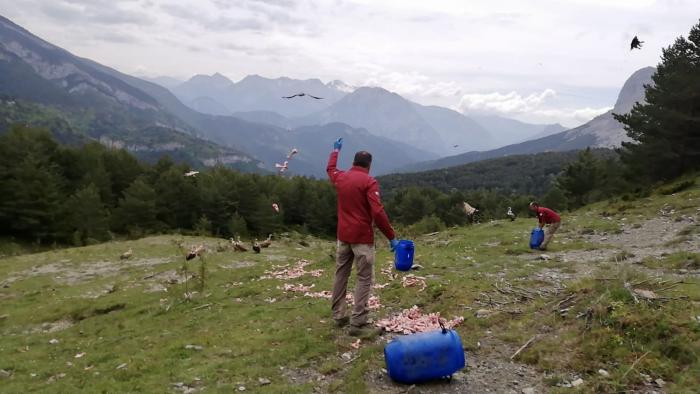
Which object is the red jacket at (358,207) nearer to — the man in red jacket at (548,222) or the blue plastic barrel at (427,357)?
the blue plastic barrel at (427,357)

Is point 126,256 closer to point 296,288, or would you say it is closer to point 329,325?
point 296,288

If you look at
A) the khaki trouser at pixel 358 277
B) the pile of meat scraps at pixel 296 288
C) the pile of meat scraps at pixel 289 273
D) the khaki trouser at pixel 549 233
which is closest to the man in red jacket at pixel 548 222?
the khaki trouser at pixel 549 233

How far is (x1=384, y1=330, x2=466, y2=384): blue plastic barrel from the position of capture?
8.32 metres

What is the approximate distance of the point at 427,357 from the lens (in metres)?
8.30

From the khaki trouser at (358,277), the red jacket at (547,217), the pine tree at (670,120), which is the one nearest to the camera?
the khaki trouser at (358,277)

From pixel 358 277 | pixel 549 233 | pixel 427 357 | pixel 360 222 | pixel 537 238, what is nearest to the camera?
pixel 427 357

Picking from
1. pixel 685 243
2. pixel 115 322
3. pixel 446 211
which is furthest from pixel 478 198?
pixel 115 322

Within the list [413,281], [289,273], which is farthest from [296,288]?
[413,281]

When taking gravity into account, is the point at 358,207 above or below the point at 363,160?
below

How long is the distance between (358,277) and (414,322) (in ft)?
6.42

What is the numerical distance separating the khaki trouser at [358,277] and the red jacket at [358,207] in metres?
0.26

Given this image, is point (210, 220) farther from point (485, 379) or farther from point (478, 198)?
point (485, 379)

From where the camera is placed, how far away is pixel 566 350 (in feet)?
30.0

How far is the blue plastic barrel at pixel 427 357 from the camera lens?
8320mm
